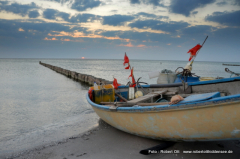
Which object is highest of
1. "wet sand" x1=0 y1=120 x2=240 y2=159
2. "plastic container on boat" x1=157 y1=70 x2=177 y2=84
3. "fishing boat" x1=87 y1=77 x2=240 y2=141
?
"plastic container on boat" x1=157 y1=70 x2=177 y2=84

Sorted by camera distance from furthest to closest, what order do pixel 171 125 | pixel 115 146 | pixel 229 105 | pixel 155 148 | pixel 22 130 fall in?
pixel 22 130
pixel 115 146
pixel 155 148
pixel 171 125
pixel 229 105

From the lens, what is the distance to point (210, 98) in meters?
3.51

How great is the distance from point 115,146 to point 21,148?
2.93m

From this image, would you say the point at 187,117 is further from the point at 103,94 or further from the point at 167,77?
the point at 167,77

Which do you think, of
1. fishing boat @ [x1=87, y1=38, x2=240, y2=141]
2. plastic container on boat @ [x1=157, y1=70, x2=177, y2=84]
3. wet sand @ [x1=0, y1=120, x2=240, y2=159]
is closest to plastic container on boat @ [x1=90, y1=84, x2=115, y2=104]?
fishing boat @ [x1=87, y1=38, x2=240, y2=141]

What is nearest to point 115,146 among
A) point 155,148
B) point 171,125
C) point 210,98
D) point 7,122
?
point 155,148

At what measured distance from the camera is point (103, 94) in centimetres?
737

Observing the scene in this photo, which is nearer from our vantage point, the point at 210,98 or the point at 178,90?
the point at 210,98

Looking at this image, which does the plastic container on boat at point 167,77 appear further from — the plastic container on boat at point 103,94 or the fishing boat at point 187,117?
the fishing boat at point 187,117

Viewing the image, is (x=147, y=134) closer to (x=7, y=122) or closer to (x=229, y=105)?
(x=229, y=105)

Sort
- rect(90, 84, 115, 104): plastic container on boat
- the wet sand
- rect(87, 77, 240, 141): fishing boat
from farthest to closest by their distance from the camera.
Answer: rect(90, 84, 115, 104): plastic container on boat
the wet sand
rect(87, 77, 240, 141): fishing boat

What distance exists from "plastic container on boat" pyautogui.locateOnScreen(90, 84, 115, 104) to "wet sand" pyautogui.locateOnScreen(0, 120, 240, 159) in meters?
1.92

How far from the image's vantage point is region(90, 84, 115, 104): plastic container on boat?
7301 millimetres

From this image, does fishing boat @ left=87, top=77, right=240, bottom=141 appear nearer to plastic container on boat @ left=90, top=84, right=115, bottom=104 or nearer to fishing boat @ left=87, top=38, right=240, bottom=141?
fishing boat @ left=87, top=38, right=240, bottom=141
